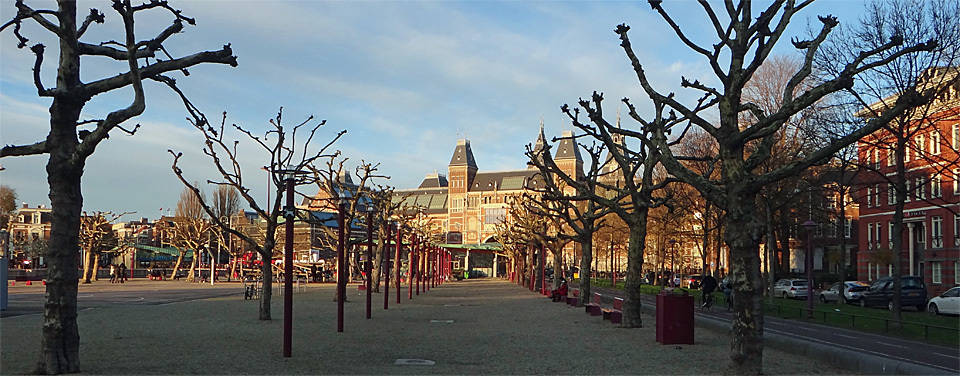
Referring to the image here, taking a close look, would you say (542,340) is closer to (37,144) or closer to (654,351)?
(654,351)

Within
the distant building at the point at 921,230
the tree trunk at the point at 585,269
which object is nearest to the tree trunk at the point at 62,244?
the tree trunk at the point at 585,269

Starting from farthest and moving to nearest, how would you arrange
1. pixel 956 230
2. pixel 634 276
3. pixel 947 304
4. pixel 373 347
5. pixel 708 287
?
pixel 956 230 → pixel 708 287 → pixel 947 304 → pixel 634 276 → pixel 373 347

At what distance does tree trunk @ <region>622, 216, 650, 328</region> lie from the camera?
81.0 feet

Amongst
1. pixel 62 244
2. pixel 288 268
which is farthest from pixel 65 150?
pixel 288 268

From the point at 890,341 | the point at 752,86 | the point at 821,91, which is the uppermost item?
the point at 752,86

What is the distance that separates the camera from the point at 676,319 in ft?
64.1

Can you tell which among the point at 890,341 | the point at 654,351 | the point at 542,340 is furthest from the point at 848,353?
the point at 890,341

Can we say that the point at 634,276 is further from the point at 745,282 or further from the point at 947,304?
the point at 947,304

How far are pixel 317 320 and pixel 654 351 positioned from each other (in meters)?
13.1

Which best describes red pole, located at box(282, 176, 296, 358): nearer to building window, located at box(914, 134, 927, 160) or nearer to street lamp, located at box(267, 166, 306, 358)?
street lamp, located at box(267, 166, 306, 358)

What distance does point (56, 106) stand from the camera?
13.1 meters

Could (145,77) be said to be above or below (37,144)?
above

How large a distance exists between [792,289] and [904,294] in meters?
13.5

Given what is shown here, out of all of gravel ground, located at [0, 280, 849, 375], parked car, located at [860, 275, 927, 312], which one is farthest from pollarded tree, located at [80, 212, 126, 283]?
parked car, located at [860, 275, 927, 312]
